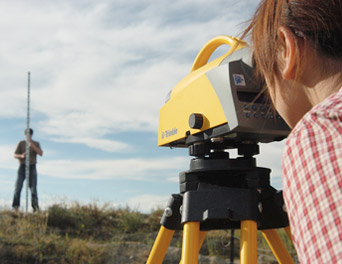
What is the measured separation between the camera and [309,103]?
0.81 meters

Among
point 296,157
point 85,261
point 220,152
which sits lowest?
point 85,261

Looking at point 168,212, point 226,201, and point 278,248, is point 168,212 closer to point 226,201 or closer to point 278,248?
point 226,201

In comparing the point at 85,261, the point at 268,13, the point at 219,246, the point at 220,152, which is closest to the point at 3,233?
the point at 85,261

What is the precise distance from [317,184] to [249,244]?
788mm

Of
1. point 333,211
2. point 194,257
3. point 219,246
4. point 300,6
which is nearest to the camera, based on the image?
point 333,211

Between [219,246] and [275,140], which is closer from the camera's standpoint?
[275,140]

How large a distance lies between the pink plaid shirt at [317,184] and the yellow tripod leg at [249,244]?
2.37ft

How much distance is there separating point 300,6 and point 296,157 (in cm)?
33

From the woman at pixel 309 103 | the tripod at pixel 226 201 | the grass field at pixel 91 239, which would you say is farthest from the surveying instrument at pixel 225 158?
the grass field at pixel 91 239

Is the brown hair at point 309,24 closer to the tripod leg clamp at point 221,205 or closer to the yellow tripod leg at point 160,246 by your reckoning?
the tripod leg clamp at point 221,205

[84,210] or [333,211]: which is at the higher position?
[84,210]

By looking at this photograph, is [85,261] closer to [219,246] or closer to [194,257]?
[219,246]

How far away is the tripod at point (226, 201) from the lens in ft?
4.48

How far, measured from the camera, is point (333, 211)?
1.86 ft
